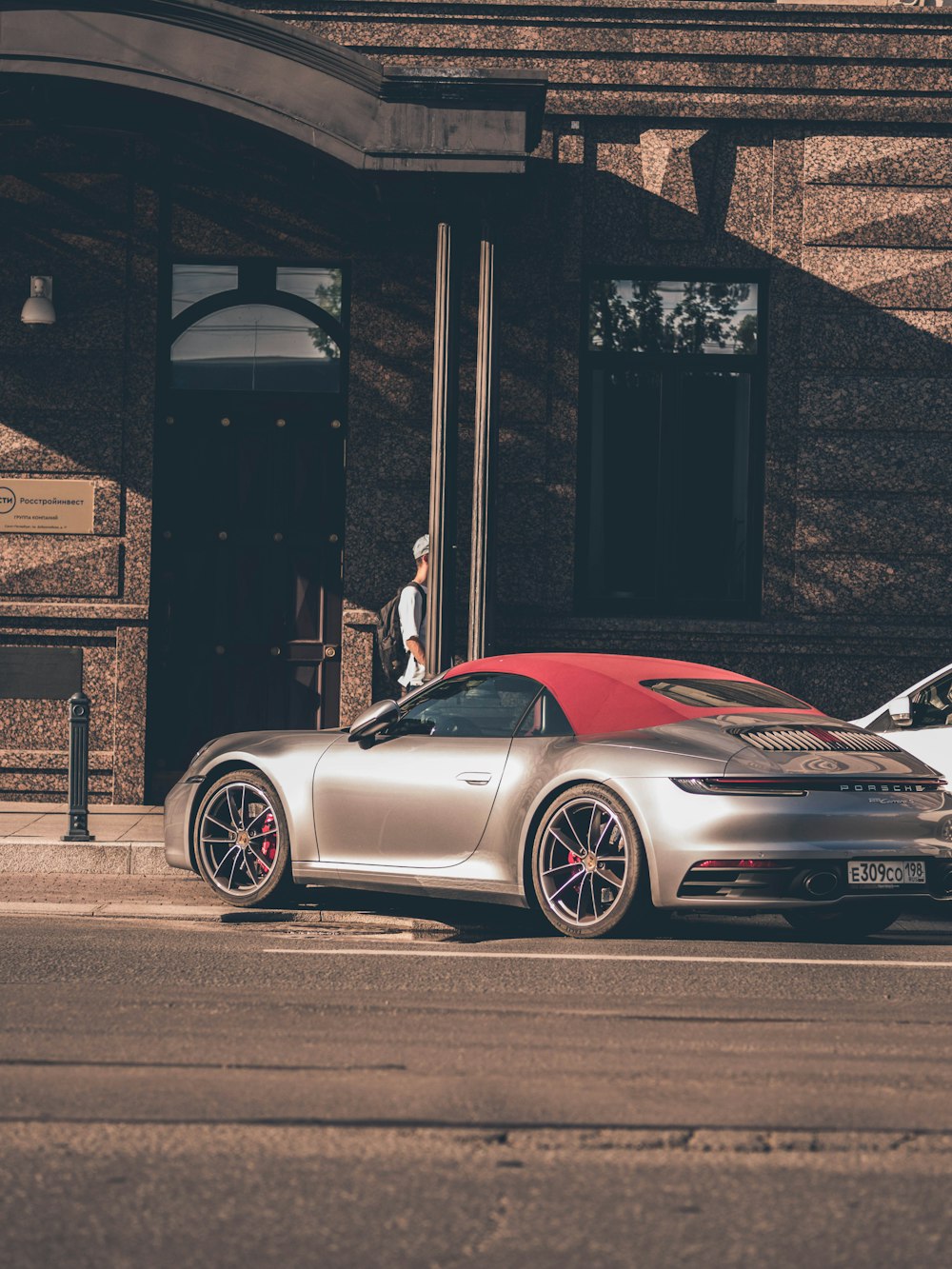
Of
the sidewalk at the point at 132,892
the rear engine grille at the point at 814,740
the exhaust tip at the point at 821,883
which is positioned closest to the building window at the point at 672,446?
the sidewalk at the point at 132,892

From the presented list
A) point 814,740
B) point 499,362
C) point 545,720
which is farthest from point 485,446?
point 814,740

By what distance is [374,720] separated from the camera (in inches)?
345

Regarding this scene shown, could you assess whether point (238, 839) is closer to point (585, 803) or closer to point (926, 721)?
point (585, 803)

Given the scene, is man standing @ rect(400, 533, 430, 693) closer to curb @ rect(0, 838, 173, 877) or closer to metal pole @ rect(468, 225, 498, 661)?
metal pole @ rect(468, 225, 498, 661)

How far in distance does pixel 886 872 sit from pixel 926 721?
2331mm

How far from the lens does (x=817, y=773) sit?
7.74 meters

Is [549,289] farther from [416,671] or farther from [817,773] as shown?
[817,773]

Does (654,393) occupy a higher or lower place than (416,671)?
higher

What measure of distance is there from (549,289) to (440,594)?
115 inches

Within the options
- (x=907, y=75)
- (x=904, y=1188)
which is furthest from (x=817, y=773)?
(x=907, y=75)

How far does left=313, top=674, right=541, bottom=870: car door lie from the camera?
8.38 m

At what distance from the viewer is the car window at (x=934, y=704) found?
9.80 metres

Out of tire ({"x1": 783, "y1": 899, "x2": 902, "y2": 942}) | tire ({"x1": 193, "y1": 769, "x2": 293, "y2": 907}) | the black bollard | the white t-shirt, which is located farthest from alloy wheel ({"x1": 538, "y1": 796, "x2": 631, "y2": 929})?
the white t-shirt

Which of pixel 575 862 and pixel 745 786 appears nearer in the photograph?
pixel 745 786
